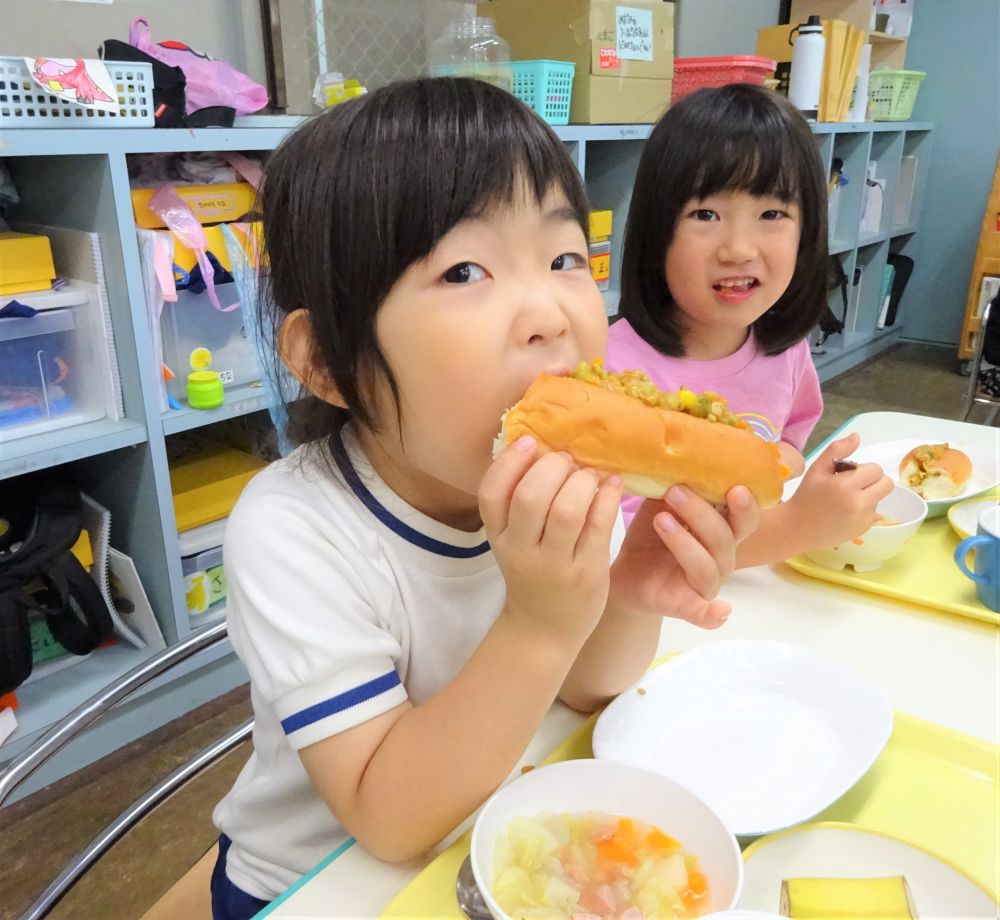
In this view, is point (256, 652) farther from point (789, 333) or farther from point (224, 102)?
point (224, 102)

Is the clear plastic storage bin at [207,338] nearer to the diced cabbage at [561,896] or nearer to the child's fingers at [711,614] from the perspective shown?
the child's fingers at [711,614]

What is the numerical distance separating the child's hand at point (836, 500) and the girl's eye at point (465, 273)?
510mm

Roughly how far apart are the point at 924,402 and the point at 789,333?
10.6 ft

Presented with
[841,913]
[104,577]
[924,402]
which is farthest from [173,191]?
[924,402]

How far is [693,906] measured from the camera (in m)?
0.59

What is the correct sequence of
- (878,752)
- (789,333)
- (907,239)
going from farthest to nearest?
1. (907,239)
2. (789,333)
3. (878,752)

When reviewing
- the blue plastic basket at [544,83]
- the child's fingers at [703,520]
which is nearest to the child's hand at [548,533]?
the child's fingers at [703,520]

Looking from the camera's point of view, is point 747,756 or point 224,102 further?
point 224,102

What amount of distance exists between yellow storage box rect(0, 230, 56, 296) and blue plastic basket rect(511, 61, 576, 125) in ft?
4.65

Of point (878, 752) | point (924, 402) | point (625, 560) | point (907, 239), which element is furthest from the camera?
point (907, 239)

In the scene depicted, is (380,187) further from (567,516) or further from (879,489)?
(879,489)

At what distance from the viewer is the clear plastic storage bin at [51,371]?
5.92ft

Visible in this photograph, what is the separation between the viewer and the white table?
2.11 ft

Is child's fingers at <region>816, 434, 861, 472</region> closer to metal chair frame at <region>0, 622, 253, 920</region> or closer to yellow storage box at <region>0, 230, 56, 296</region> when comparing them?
metal chair frame at <region>0, 622, 253, 920</region>
